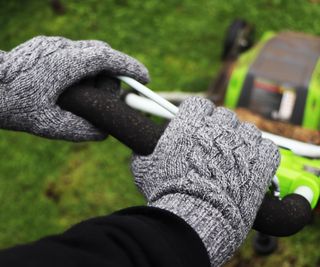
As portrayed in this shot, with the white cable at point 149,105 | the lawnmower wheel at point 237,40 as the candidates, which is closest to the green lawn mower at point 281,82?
the lawnmower wheel at point 237,40

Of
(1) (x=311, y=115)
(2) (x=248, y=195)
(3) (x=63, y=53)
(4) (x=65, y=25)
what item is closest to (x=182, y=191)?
(2) (x=248, y=195)

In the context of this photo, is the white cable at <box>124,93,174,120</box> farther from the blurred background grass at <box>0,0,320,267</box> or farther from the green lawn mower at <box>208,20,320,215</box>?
the blurred background grass at <box>0,0,320,267</box>

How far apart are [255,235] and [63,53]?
1.54m

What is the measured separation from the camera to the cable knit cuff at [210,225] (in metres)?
0.80

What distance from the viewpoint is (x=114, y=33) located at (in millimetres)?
3562

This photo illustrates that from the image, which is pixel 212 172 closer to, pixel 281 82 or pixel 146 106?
pixel 146 106

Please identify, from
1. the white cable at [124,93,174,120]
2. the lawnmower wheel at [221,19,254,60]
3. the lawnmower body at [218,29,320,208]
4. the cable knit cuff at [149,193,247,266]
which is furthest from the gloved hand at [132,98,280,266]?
the lawnmower wheel at [221,19,254,60]

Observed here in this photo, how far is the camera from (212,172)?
0.84 m

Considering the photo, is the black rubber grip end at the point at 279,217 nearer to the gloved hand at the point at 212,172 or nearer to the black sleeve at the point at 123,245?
the gloved hand at the point at 212,172

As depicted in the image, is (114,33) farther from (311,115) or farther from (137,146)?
(137,146)

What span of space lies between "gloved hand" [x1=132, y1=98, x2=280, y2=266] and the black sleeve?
6 centimetres

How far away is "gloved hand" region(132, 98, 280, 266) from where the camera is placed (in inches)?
31.8

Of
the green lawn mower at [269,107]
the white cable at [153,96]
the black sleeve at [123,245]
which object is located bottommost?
the green lawn mower at [269,107]

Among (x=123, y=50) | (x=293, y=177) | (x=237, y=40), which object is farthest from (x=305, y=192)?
(x=123, y=50)
